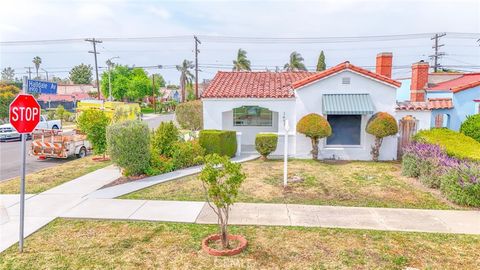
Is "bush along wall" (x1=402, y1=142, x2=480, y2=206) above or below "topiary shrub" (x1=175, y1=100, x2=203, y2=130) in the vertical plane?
below

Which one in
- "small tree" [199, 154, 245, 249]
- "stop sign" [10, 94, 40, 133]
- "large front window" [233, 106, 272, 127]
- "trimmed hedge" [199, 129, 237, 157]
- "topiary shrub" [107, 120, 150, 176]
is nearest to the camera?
"stop sign" [10, 94, 40, 133]

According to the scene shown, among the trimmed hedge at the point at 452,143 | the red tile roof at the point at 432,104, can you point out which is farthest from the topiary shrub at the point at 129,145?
the red tile roof at the point at 432,104

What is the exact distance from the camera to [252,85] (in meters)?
17.5

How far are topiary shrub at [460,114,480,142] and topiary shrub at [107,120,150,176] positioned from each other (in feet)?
48.9

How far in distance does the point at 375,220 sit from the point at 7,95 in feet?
120

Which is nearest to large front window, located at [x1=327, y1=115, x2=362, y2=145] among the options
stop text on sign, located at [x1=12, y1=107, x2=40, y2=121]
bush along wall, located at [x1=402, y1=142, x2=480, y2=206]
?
bush along wall, located at [x1=402, y1=142, x2=480, y2=206]

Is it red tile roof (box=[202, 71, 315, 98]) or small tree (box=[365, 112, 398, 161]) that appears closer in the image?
small tree (box=[365, 112, 398, 161])

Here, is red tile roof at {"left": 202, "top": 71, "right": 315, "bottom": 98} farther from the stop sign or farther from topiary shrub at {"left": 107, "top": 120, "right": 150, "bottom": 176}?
the stop sign

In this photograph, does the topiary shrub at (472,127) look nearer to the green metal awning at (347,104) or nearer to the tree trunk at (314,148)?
the green metal awning at (347,104)

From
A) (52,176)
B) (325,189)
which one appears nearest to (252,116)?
(325,189)

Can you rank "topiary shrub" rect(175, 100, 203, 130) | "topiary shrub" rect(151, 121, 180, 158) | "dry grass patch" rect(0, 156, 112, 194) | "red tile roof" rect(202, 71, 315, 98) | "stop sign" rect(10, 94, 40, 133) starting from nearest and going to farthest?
1. "stop sign" rect(10, 94, 40, 133)
2. "dry grass patch" rect(0, 156, 112, 194)
3. "topiary shrub" rect(151, 121, 180, 158)
4. "red tile roof" rect(202, 71, 315, 98)
5. "topiary shrub" rect(175, 100, 203, 130)

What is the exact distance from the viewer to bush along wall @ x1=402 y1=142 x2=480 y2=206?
346 inches

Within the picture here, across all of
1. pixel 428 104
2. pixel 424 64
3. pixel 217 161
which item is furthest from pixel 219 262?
pixel 424 64

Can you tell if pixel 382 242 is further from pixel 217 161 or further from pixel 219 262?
pixel 217 161
